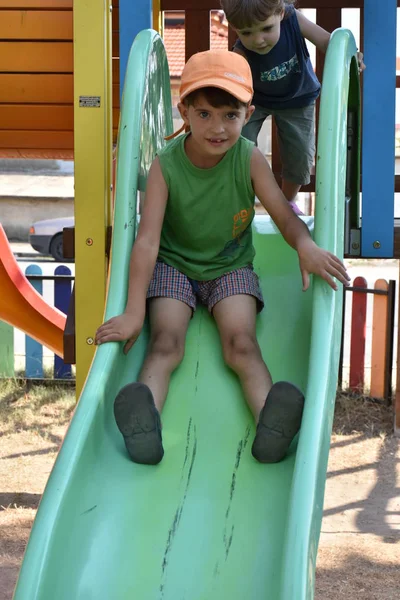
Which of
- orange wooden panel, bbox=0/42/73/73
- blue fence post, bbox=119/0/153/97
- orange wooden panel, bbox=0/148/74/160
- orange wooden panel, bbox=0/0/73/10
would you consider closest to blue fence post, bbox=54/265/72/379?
orange wooden panel, bbox=0/148/74/160

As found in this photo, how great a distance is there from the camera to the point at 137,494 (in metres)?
2.54

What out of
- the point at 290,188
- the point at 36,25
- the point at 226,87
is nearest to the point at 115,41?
the point at 36,25

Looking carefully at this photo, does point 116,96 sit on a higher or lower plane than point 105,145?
higher

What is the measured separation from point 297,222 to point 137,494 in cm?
101

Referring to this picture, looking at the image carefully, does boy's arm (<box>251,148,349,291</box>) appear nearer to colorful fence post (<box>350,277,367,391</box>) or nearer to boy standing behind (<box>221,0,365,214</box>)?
boy standing behind (<box>221,0,365,214</box>)

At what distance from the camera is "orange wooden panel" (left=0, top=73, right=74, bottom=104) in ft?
16.7

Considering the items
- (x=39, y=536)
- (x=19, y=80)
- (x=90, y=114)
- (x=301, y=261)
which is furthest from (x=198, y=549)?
(x=19, y=80)

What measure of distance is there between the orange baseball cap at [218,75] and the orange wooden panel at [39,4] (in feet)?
7.79

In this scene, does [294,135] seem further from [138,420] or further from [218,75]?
[138,420]

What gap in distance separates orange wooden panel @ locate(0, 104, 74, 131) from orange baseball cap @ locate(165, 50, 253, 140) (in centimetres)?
244

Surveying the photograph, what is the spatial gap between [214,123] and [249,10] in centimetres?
55

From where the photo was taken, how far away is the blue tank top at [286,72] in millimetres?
3570

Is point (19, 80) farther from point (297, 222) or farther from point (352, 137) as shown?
point (297, 222)

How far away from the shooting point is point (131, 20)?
3830 mm
